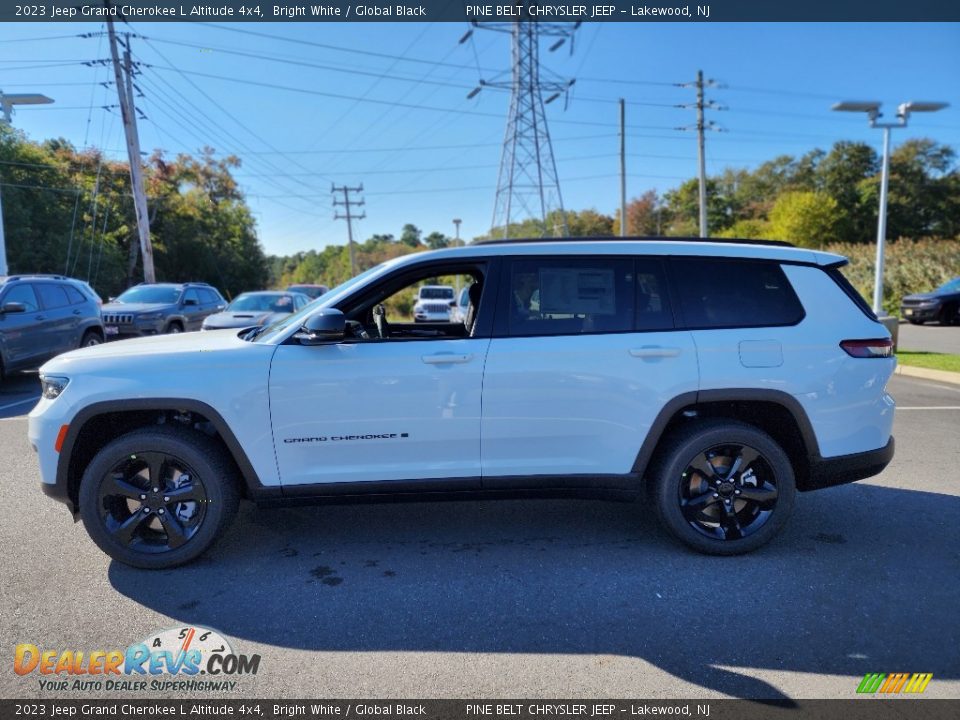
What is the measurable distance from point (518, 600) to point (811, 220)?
199ft

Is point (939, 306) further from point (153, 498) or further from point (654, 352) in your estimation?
point (153, 498)

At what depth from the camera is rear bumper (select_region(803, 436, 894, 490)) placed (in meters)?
3.59

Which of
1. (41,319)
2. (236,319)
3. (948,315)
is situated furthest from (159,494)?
(948,315)

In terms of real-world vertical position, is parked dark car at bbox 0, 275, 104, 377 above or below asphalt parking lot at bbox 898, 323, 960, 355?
above

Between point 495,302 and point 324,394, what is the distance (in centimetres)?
114

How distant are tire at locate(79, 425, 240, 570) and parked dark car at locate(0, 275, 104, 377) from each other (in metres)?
7.87

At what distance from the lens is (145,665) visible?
2670 mm

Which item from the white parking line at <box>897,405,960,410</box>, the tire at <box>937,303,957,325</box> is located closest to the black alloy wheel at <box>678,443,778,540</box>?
the white parking line at <box>897,405,960,410</box>

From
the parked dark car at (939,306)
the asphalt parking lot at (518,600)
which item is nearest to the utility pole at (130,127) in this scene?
the asphalt parking lot at (518,600)

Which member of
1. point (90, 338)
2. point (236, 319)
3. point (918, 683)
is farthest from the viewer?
point (236, 319)

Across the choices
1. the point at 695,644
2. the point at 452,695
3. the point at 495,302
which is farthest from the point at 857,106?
the point at 452,695

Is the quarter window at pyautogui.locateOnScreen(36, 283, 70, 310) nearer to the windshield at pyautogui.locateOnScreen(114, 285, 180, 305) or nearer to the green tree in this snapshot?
the windshield at pyautogui.locateOnScreen(114, 285, 180, 305)

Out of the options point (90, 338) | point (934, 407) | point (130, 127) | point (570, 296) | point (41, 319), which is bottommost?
point (934, 407)

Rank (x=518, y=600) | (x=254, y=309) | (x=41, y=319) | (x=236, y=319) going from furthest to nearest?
(x=254, y=309) → (x=236, y=319) → (x=41, y=319) → (x=518, y=600)
